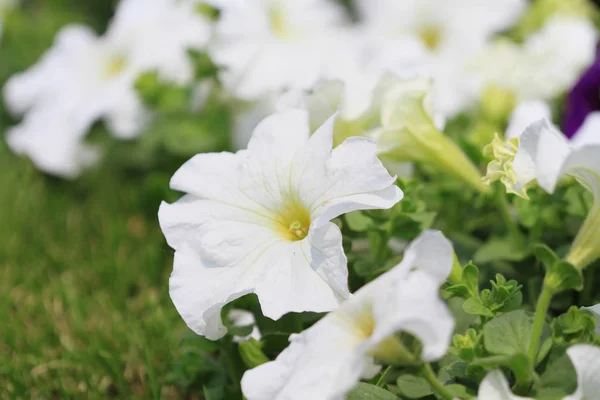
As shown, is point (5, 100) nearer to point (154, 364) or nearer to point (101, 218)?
point (101, 218)

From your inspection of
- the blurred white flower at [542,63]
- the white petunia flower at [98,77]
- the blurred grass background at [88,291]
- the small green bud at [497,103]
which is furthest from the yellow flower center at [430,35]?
the blurred grass background at [88,291]

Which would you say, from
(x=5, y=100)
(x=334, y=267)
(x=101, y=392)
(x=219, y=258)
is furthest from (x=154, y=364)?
(x=5, y=100)

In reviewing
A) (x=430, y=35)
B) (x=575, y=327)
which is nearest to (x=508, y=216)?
(x=575, y=327)

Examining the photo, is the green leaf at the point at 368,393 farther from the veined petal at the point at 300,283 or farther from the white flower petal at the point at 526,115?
the white flower petal at the point at 526,115

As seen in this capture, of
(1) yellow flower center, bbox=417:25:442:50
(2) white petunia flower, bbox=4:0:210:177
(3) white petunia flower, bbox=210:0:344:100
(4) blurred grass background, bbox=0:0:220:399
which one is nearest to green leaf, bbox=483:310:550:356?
(4) blurred grass background, bbox=0:0:220:399

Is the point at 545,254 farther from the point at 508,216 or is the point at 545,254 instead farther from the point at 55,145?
the point at 55,145

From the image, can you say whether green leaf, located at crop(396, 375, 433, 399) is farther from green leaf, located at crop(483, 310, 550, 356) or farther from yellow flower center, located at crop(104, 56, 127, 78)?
yellow flower center, located at crop(104, 56, 127, 78)
